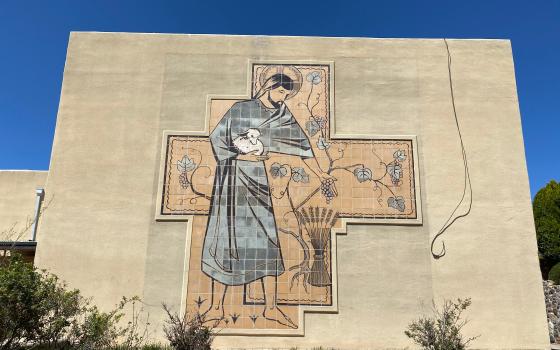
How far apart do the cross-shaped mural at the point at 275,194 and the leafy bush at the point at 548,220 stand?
36.0 ft

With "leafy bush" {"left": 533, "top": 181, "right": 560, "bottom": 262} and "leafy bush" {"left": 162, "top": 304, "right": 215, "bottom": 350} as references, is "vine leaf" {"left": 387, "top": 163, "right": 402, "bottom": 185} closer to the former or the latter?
"leafy bush" {"left": 162, "top": 304, "right": 215, "bottom": 350}

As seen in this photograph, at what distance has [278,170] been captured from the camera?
8.62 metres

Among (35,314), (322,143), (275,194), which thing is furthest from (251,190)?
(35,314)

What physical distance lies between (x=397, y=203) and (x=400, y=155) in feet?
3.04

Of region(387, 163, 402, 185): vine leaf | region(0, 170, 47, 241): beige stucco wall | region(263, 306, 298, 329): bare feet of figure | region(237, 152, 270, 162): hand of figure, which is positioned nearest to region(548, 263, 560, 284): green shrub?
region(387, 163, 402, 185): vine leaf

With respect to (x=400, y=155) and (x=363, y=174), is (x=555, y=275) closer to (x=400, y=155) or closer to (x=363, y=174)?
(x=400, y=155)

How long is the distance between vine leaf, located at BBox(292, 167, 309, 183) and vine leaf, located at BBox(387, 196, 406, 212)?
60.4 inches

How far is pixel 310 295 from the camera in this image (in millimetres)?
8062

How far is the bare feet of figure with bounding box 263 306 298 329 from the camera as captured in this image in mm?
7957

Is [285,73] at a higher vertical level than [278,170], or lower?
higher

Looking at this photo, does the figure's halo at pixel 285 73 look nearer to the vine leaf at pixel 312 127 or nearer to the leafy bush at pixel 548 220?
the vine leaf at pixel 312 127

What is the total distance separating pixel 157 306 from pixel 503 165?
6.73 m

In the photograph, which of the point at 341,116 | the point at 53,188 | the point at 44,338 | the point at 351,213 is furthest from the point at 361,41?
the point at 44,338

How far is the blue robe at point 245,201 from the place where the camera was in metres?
8.16
